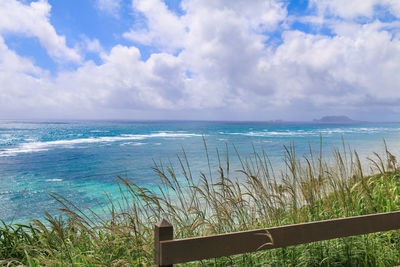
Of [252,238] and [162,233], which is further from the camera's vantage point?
[252,238]

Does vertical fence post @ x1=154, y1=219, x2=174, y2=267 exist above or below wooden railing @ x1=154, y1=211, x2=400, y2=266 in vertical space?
above

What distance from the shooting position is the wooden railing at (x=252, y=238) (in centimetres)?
→ 145

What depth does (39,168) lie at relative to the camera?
21.1 m

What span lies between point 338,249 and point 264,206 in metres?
0.85

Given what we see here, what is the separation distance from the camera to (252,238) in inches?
65.7

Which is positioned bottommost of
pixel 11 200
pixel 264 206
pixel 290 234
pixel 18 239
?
pixel 11 200

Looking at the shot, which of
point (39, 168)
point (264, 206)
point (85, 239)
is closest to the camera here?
point (85, 239)

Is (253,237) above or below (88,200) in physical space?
above

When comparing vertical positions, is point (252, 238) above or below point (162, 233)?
below

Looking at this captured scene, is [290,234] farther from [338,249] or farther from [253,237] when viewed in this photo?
[338,249]

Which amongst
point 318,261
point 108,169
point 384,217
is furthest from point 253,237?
point 108,169

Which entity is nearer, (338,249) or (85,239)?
(338,249)

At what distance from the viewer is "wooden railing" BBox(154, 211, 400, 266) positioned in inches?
57.2

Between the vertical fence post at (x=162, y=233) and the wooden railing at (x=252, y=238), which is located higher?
the vertical fence post at (x=162, y=233)
